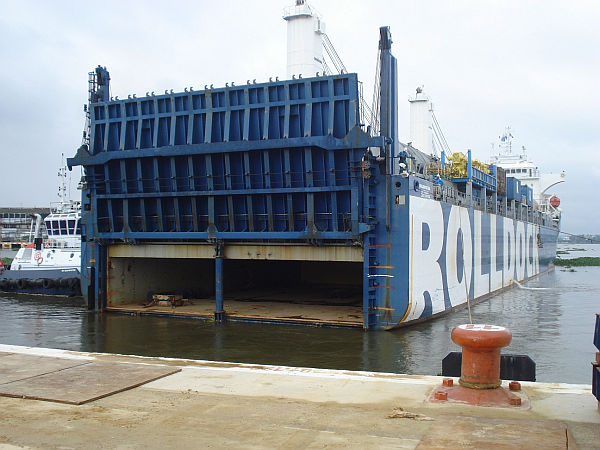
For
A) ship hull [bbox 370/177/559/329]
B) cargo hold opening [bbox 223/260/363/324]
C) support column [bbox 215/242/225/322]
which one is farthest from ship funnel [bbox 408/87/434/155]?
support column [bbox 215/242/225/322]

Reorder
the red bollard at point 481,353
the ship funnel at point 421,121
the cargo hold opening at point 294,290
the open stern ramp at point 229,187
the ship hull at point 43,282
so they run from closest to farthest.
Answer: the red bollard at point 481,353
the open stern ramp at point 229,187
the cargo hold opening at point 294,290
the ship hull at point 43,282
the ship funnel at point 421,121

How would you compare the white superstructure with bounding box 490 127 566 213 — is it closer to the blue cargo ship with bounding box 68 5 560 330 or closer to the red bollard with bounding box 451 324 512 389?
the blue cargo ship with bounding box 68 5 560 330

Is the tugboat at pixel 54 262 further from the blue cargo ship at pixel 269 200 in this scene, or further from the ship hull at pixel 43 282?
the blue cargo ship at pixel 269 200

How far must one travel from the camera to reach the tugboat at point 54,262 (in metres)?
31.7

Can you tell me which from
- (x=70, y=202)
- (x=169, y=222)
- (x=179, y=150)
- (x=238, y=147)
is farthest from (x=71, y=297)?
(x=238, y=147)

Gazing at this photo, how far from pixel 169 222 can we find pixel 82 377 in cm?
1371

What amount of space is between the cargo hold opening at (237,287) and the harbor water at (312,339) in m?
1.09

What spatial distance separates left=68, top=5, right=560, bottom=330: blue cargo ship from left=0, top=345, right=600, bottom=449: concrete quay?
9.85m

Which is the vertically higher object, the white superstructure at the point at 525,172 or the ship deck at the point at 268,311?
the white superstructure at the point at 525,172

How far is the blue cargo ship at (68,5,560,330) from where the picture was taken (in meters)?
18.4

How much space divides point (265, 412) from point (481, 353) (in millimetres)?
2872

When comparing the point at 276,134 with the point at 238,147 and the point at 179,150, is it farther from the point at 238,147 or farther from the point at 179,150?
the point at 179,150

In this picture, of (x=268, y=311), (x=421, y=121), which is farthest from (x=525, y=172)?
(x=268, y=311)

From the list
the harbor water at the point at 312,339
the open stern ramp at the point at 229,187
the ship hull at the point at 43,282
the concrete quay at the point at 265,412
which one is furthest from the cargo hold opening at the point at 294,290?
the concrete quay at the point at 265,412
